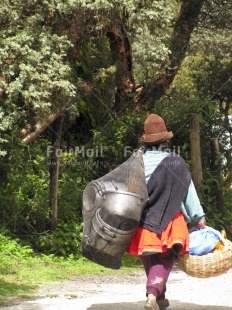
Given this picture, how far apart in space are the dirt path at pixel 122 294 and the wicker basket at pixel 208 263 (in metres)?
0.67

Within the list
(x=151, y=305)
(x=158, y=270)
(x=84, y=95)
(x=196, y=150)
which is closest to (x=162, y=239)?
(x=158, y=270)

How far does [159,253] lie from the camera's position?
22.4 feet

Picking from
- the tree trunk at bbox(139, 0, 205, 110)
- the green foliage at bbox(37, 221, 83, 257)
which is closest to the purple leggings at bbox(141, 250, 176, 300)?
the green foliage at bbox(37, 221, 83, 257)

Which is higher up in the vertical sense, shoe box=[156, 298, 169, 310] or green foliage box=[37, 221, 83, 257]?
shoe box=[156, 298, 169, 310]

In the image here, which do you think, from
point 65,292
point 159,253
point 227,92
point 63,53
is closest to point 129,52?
point 227,92

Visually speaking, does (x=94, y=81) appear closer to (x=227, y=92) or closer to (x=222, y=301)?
(x=227, y=92)

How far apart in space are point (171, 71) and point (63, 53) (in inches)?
242

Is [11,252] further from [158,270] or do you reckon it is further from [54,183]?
[158,270]

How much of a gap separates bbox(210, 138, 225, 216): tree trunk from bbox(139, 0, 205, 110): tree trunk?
344 cm

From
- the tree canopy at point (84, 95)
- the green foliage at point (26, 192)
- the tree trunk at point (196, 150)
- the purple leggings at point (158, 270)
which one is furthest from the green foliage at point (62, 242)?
the purple leggings at point (158, 270)

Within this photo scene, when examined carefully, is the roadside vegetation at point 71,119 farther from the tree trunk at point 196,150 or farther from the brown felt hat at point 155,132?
the brown felt hat at point 155,132

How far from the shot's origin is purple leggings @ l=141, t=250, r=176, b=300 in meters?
6.68

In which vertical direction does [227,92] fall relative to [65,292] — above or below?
above

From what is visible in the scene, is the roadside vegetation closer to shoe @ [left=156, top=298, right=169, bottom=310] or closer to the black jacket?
shoe @ [left=156, top=298, right=169, bottom=310]
